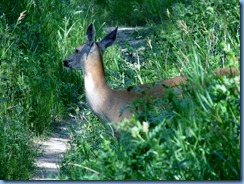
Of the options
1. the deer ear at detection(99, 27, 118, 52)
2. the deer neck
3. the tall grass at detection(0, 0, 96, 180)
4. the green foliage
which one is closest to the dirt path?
the tall grass at detection(0, 0, 96, 180)

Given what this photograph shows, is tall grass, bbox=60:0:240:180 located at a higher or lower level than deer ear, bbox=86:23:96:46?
lower

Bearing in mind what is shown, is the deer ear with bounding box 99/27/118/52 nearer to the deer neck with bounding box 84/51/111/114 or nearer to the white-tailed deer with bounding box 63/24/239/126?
the white-tailed deer with bounding box 63/24/239/126

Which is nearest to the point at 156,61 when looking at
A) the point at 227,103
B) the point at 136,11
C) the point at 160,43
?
the point at 160,43

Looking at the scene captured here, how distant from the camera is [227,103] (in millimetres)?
5598

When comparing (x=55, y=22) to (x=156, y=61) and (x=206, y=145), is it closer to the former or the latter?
(x=156, y=61)

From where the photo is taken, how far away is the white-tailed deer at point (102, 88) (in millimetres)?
7168

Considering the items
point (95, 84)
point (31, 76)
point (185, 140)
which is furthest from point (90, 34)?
point (185, 140)

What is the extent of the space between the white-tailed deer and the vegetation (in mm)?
226

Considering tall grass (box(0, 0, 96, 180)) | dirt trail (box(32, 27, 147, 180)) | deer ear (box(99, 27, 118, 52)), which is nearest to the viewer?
dirt trail (box(32, 27, 147, 180))

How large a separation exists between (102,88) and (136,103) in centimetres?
123

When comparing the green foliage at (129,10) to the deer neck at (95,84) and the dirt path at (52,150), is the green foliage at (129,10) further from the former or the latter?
the deer neck at (95,84)

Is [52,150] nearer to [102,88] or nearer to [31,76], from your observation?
[102,88]

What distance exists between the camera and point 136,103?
6387 millimetres

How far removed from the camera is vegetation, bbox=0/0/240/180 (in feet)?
18.2
